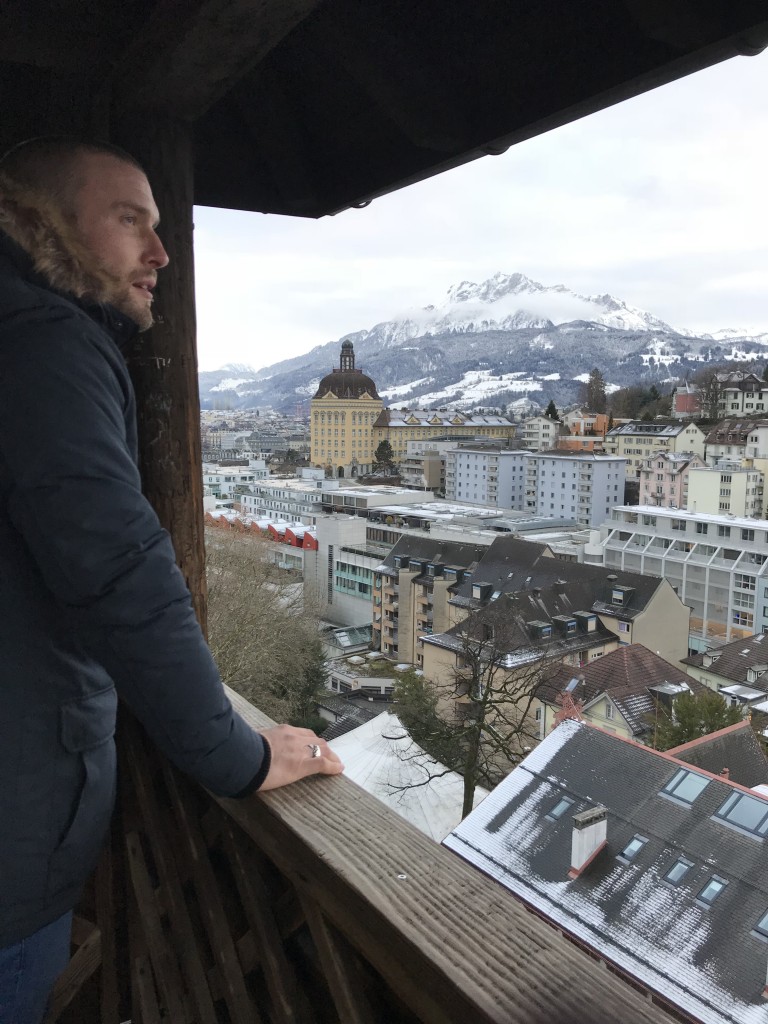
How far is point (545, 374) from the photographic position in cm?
13250

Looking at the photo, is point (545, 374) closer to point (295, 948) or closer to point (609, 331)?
point (609, 331)

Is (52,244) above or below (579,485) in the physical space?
above

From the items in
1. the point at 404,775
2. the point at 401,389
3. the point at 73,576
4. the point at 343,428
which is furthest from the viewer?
the point at 401,389

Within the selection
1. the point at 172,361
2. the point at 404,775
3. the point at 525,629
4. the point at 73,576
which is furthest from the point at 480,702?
the point at 73,576

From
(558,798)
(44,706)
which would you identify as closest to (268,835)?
(44,706)

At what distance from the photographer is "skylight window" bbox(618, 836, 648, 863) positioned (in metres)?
5.39

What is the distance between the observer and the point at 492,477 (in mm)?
36188

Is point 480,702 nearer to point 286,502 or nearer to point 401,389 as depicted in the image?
point 286,502

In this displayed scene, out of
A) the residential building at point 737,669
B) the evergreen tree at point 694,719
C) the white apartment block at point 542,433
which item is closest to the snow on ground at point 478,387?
the white apartment block at point 542,433

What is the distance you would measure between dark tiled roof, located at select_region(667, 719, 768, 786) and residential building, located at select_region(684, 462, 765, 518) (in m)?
17.6

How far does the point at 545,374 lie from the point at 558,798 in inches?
5186

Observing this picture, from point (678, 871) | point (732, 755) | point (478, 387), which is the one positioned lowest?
point (732, 755)

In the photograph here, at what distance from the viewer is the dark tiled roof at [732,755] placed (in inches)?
289

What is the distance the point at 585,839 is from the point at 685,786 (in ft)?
3.23
